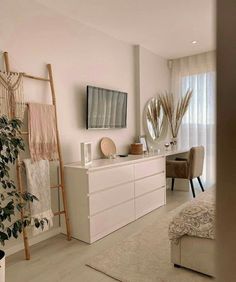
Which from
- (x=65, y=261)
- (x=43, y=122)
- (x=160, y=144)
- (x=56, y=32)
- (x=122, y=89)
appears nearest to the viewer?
(x=65, y=261)

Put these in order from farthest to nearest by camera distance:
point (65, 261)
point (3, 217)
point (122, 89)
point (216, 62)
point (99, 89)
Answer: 1. point (122, 89)
2. point (99, 89)
3. point (65, 261)
4. point (3, 217)
5. point (216, 62)

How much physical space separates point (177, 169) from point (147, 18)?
2323 millimetres

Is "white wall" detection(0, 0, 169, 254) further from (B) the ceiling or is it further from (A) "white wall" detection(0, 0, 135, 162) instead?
(B) the ceiling

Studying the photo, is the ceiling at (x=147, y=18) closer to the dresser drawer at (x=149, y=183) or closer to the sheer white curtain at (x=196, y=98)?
the sheer white curtain at (x=196, y=98)

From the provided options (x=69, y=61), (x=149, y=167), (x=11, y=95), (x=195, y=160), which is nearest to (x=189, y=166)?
(x=195, y=160)

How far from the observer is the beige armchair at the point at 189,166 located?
3.79 m

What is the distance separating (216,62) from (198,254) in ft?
6.14

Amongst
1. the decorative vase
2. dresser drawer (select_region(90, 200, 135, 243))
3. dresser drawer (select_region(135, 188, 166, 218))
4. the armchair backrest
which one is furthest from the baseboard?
the decorative vase

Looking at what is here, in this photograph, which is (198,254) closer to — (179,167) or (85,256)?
(85,256)

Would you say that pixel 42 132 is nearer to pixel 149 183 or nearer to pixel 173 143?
pixel 149 183

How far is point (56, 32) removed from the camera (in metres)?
2.76

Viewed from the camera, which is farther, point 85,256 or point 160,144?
point 160,144

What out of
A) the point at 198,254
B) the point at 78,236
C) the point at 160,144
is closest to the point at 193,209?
the point at 198,254

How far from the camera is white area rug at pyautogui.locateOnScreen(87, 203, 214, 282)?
187 cm
